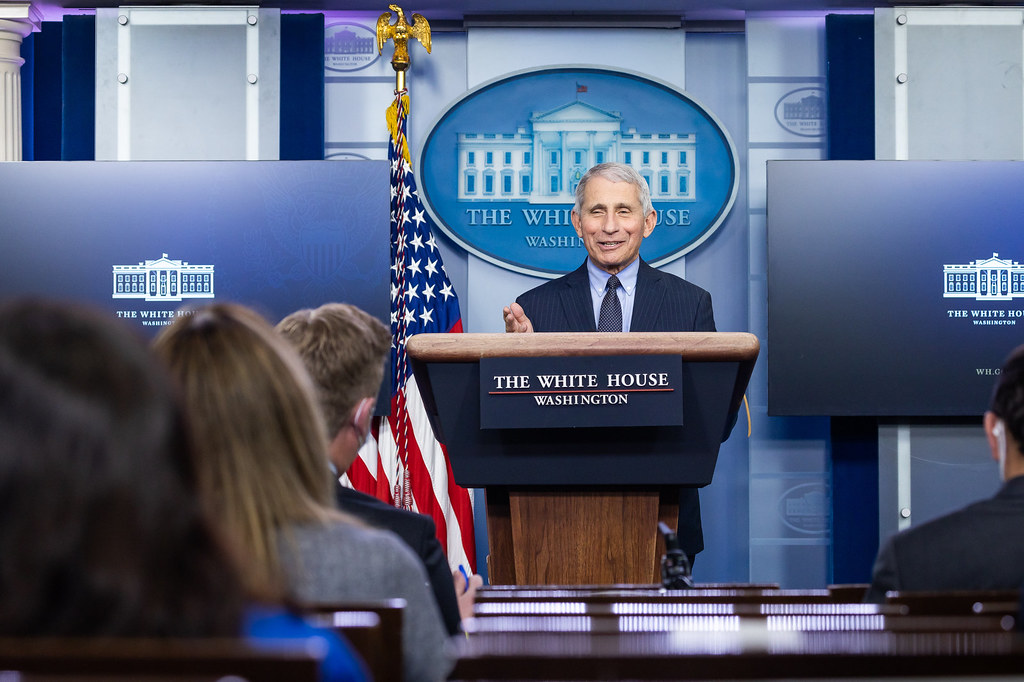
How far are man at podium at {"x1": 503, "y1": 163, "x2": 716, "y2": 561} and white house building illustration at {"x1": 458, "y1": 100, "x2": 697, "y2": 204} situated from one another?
1.19 metres

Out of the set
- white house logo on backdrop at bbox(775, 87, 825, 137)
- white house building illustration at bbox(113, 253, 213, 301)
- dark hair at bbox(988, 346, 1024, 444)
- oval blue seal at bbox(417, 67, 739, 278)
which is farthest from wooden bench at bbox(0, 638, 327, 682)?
white house logo on backdrop at bbox(775, 87, 825, 137)

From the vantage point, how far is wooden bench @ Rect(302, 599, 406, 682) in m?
0.94

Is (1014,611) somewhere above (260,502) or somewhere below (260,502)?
below

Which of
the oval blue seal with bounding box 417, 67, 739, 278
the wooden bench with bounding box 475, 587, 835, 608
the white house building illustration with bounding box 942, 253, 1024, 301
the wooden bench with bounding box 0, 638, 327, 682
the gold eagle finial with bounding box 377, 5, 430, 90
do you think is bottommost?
the wooden bench with bounding box 475, 587, 835, 608

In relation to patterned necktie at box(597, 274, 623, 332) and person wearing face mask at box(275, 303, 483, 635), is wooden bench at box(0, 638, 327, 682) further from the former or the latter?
patterned necktie at box(597, 274, 623, 332)

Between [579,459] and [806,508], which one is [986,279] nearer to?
[806,508]

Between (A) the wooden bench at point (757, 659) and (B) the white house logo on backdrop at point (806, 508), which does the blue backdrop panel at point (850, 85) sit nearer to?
(B) the white house logo on backdrop at point (806, 508)

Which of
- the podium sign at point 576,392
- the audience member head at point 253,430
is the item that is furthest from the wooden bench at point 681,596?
the podium sign at point 576,392

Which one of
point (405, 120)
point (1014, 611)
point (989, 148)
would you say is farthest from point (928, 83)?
point (1014, 611)

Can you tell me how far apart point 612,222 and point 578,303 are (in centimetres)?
35

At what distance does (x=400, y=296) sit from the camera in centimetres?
489

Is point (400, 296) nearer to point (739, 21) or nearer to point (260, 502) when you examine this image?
point (739, 21)

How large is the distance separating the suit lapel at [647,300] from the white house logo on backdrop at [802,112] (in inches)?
69.8

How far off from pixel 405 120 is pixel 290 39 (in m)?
0.89
